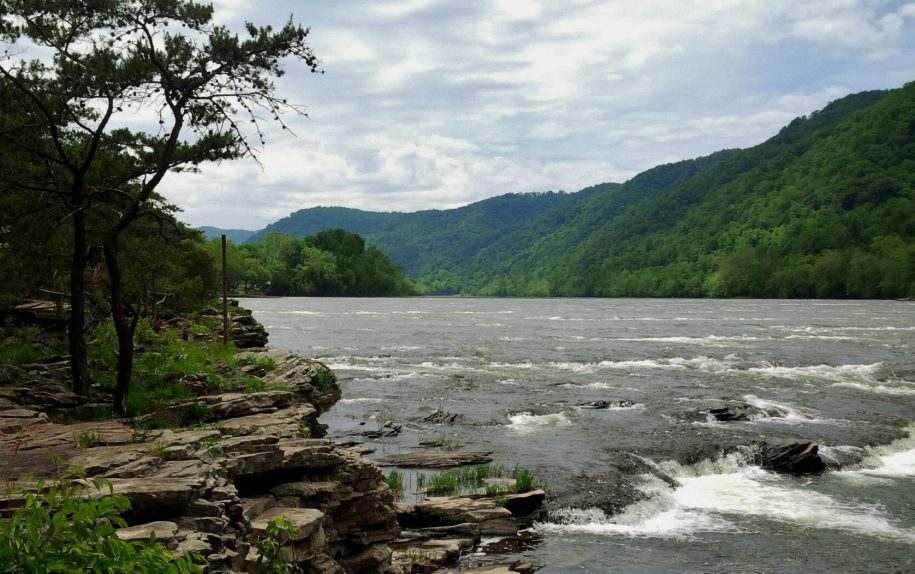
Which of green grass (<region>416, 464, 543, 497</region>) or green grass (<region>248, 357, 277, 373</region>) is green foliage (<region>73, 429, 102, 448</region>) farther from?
green grass (<region>248, 357, 277, 373</region>)

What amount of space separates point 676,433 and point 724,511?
734 cm

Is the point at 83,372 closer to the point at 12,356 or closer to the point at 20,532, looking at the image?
the point at 12,356

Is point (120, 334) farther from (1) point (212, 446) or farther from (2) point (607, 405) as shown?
(2) point (607, 405)

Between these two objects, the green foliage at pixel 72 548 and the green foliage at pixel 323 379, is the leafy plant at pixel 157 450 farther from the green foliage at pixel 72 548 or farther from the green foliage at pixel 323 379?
the green foliage at pixel 323 379

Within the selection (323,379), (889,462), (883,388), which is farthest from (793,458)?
(323,379)

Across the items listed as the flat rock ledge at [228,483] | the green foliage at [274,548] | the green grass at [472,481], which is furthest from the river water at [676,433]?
the green foliage at [274,548]

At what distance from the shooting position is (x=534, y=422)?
87.2 feet

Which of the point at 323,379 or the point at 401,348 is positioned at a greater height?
the point at 323,379

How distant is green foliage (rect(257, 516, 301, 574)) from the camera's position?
349 inches

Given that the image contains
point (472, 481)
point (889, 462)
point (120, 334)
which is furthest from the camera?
point (889, 462)

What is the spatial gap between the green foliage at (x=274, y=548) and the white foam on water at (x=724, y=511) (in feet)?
26.4

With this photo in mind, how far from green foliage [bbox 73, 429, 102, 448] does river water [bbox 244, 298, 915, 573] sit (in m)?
8.42

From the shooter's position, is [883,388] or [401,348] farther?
[401,348]

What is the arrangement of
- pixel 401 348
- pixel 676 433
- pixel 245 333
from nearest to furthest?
pixel 676 433, pixel 245 333, pixel 401 348
